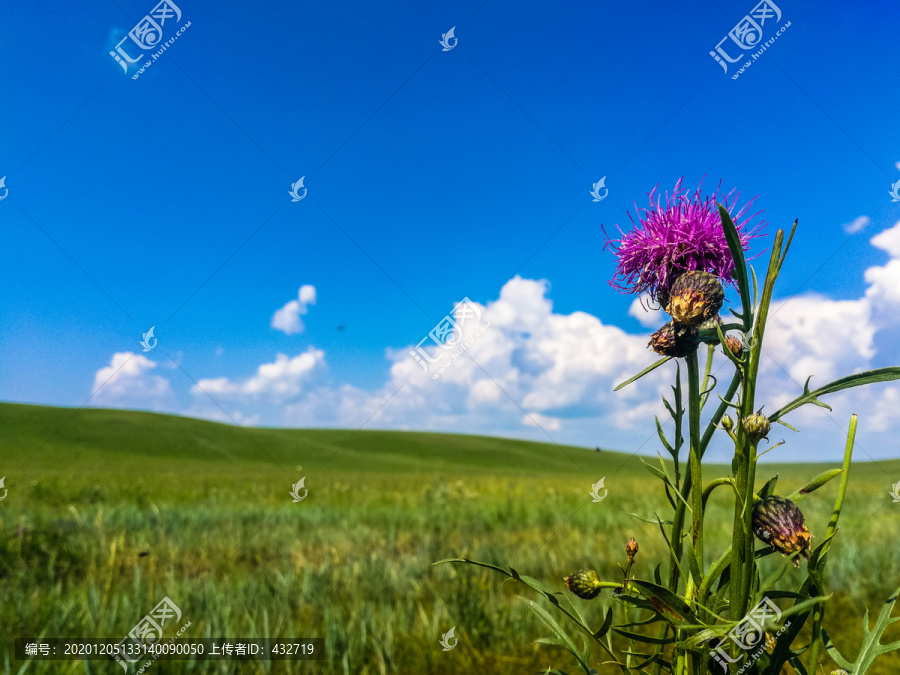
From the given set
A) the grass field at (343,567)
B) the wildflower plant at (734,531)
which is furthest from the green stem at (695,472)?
the grass field at (343,567)

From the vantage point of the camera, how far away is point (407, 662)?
2809 millimetres

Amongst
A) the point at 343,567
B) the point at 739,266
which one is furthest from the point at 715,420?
the point at 343,567

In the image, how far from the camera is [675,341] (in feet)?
4.37

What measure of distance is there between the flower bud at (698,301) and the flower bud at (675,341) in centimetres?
2

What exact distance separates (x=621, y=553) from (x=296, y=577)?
2.92m

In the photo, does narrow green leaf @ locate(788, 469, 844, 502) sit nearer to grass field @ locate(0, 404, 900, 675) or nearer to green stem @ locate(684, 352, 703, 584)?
green stem @ locate(684, 352, 703, 584)

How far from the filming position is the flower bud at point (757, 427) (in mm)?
1085

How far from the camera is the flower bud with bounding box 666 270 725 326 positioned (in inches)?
51.7

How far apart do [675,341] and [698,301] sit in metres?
0.11

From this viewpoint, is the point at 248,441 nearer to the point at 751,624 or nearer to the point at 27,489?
the point at 27,489

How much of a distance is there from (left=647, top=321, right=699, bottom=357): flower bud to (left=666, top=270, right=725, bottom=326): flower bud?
22 millimetres

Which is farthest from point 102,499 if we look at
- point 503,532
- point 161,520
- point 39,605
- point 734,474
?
point 734,474

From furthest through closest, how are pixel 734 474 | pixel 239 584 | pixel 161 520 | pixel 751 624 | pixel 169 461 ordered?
pixel 169 461 < pixel 161 520 < pixel 239 584 < pixel 734 474 < pixel 751 624

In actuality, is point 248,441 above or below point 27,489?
above
